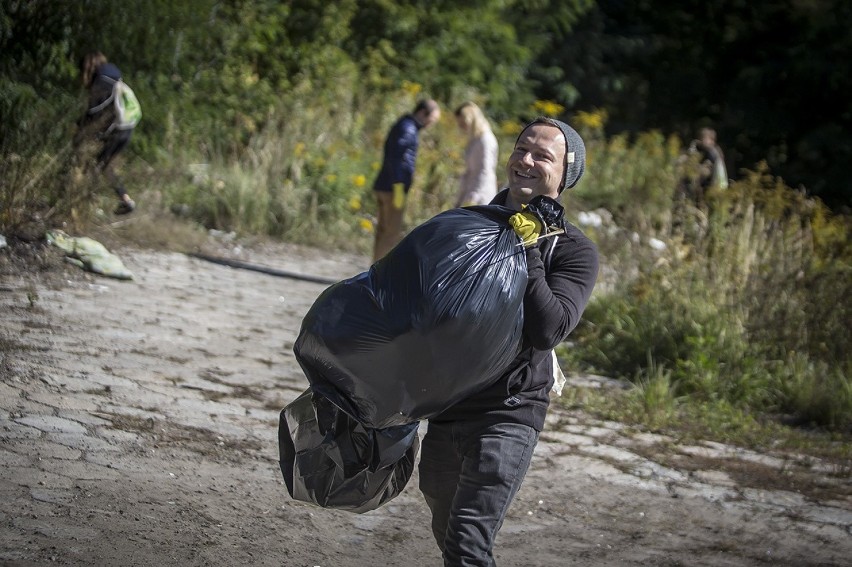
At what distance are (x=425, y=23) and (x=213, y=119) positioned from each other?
7966mm

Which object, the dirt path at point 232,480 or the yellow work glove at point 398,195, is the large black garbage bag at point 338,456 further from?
the yellow work glove at point 398,195

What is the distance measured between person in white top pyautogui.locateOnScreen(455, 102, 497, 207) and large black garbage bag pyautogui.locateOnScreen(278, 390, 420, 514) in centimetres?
710

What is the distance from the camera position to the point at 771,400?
7.46 metres

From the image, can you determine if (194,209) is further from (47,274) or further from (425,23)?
(425,23)

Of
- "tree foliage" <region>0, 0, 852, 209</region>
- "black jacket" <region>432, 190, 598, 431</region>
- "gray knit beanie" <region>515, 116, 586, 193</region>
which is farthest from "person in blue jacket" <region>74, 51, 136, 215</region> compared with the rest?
"black jacket" <region>432, 190, 598, 431</region>

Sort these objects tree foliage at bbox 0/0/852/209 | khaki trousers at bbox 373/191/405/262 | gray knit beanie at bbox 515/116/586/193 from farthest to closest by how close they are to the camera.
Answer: tree foliage at bbox 0/0/852/209 → khaki trousers at bbox 373/191/405/262 → gray knit beanie at bbox 515/116/586/193

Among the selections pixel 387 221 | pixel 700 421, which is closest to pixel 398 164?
pixel 387 221

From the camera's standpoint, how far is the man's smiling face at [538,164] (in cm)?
318

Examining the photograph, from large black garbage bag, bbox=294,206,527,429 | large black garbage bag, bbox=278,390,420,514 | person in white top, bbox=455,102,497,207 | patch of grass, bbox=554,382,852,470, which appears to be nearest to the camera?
large black garbage bag, bbox=294,206,527,429

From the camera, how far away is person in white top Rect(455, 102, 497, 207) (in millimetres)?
10234

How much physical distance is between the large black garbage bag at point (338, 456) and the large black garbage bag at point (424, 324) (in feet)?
0.38

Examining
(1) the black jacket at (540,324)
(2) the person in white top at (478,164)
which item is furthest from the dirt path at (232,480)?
(2) the person in white top at (478,164)

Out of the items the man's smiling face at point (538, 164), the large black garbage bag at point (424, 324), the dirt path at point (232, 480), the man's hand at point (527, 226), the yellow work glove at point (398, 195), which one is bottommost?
the dirt path at point (232, 480)

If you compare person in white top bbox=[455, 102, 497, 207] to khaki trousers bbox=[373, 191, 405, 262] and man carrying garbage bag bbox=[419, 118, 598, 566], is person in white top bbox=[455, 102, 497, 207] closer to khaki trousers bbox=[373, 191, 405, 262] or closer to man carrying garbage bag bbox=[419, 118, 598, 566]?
khaki trousers bbox=[373, 191, 405, 262]
